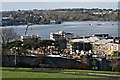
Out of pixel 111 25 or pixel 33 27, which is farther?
pixel 111 25

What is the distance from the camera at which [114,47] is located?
352 inches

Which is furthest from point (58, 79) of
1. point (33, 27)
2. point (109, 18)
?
point (109, 18)

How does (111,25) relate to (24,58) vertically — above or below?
above

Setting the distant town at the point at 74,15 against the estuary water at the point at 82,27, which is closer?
the estuary water at the point at 82,27

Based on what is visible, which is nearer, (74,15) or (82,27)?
(82,27)

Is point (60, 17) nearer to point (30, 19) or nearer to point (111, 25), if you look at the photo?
point (111, 25)

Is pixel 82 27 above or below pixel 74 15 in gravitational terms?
below

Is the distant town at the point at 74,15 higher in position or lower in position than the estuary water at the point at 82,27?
higher

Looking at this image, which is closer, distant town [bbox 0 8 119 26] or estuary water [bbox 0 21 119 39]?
estuary water [bbox 0 21 119 39]

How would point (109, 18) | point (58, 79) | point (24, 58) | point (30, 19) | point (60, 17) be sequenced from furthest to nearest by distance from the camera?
point (60, 17) < point (109, 18) < point (30, 19) < point (24, 58) < point (58, 79)

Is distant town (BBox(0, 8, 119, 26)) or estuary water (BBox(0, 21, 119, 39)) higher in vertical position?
distant town (BBox(0, 8, 119, 26))

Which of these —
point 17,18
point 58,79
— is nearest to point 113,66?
point 58,79

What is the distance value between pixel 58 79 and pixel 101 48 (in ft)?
18.4

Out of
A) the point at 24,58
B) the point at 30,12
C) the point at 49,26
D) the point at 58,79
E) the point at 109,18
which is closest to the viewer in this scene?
the point at 58,79
